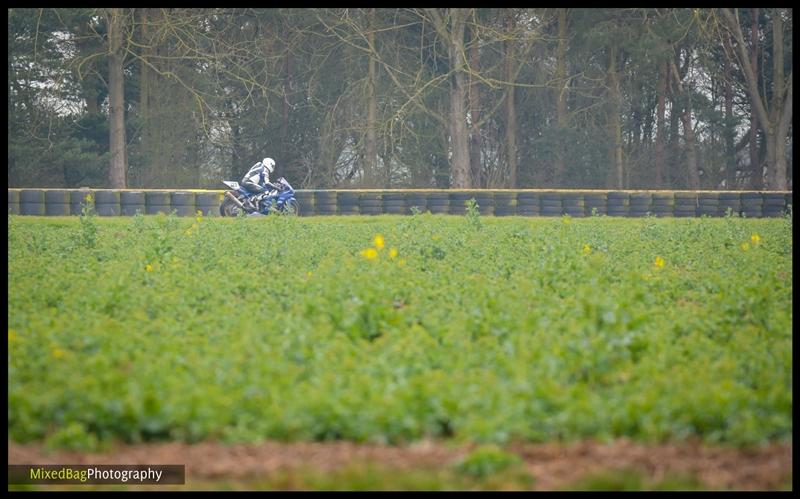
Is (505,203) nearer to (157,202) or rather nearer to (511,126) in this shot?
(157,202)

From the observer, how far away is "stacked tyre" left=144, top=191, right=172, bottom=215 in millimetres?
28078

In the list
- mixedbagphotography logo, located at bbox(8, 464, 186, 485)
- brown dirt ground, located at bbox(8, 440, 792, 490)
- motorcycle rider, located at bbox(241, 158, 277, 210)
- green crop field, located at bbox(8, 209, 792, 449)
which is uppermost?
motorcycle rider, located at bbox(241, 158, 277, 210)

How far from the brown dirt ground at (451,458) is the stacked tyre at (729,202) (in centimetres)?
2572

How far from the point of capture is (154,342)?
802 cm

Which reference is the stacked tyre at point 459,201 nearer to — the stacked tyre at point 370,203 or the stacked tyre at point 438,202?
the stacked tyre at point 438,202

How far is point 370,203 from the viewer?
98.2 ft

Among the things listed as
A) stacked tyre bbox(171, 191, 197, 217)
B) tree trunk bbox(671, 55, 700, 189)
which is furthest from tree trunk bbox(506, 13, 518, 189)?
stacked tyre bbox(171, 191, 197, 217)

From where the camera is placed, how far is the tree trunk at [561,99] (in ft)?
146

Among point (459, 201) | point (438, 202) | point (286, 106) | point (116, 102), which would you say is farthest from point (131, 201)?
point (286, 106)

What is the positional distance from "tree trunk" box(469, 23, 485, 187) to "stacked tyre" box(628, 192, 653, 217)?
12367mm

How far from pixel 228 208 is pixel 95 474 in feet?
80.5

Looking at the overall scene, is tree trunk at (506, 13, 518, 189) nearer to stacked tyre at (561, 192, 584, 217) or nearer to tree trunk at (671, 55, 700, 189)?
tree trunk at (671, 55, 700, 189)

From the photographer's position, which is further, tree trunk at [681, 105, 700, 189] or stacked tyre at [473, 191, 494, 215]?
tree trunk at [681, 105, 700, 189]
